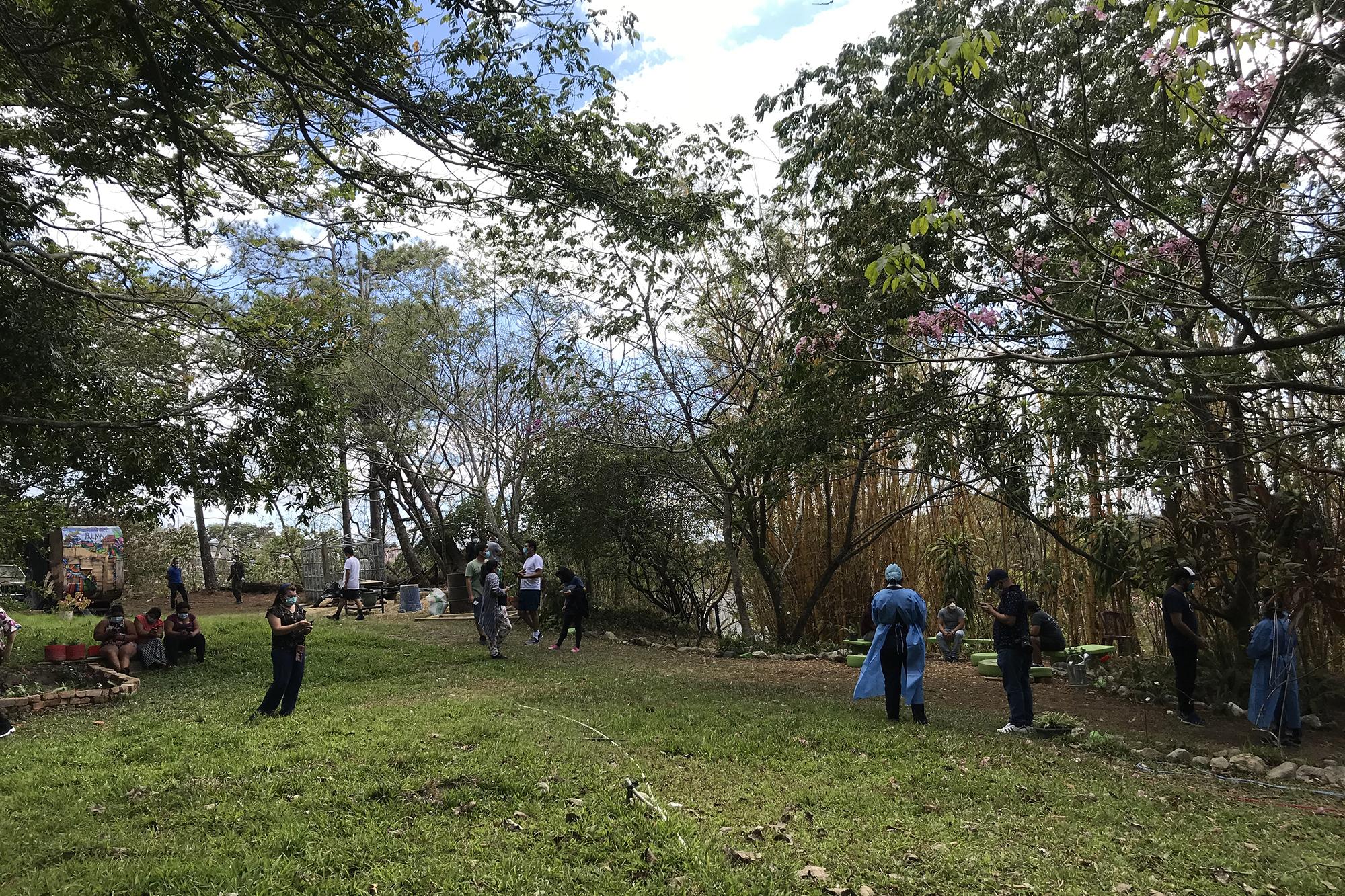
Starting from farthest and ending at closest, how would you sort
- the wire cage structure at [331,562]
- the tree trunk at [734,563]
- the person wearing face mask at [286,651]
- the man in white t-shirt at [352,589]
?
the wire cage structure at [331,562] < the man in white t-shirt at [352,589] < the tree trunk at [734,563] < the person wearing face mask at [286,651]

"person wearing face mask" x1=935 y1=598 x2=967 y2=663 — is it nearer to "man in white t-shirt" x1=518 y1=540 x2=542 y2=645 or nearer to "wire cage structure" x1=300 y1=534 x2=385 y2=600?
"man in white t-shirt" x1=518 y1=540 x2=542 y2=645

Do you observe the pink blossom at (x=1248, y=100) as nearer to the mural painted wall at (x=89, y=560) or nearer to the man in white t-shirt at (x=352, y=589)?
the man in white t-shirt at (x=352, y=589)

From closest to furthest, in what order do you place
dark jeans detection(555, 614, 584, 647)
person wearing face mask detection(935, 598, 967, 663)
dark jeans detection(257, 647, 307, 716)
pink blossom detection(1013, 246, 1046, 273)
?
dark jeans detection(257, 647, 307, 716) < pink blossom detection(1013, 246, 1046, 273) < person wearing face mask detection(935, 598, 967, 663) < dark jeans detection(555, 614, 584, 647)

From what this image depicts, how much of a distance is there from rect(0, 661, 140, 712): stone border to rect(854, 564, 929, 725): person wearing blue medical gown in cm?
837

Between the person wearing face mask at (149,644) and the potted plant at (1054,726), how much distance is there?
36.9ft

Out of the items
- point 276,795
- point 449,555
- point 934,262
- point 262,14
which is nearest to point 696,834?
point 276,795

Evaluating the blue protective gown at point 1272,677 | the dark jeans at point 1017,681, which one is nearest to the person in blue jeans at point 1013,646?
the dark jeans at point 1017,681

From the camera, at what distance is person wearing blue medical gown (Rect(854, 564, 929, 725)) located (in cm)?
763

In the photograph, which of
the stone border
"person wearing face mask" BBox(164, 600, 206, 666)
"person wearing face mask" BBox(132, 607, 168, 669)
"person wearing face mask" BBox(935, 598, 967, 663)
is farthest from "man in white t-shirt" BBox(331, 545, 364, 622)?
"person wearing face mask" BBox(935, 598, 967, 663)

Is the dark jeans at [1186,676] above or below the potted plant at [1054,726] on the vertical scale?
above

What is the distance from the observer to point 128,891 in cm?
378

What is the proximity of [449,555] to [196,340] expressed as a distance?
47.6 ft

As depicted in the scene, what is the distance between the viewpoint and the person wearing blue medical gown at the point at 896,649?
763cm

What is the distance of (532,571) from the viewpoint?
12805mm
